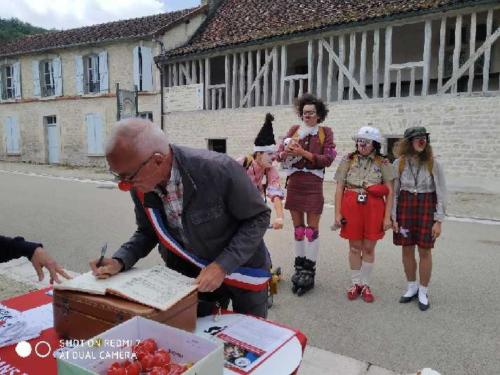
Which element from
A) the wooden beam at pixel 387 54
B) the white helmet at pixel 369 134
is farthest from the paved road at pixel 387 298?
the wooden beam at pixel 387 54

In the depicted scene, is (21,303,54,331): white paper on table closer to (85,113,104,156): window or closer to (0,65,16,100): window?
(85,113,104,156): window

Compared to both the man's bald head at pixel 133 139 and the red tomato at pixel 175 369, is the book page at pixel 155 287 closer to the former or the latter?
the red tomato at pixel 175 369

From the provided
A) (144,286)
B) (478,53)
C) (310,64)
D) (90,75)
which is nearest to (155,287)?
(144,286)

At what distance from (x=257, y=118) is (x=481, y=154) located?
727cm

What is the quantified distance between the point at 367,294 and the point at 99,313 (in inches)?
123

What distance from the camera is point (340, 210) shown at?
416 cm

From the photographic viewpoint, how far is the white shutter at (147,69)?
18.2m

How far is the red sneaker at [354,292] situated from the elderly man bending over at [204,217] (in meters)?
2.27

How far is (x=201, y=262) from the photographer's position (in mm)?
2018

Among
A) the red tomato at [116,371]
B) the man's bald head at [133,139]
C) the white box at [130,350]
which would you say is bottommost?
the red tomato at [116,371]

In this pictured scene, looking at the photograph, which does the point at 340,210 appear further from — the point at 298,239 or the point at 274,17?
the point at 274,17

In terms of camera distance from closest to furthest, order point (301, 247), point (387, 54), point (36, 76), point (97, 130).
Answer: point (301, 247) → point (387, 54) → point (97, 130) → point (36, 76)

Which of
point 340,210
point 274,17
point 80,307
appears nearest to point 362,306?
point 340,210

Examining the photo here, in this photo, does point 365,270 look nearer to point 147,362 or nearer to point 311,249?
point 311,249
